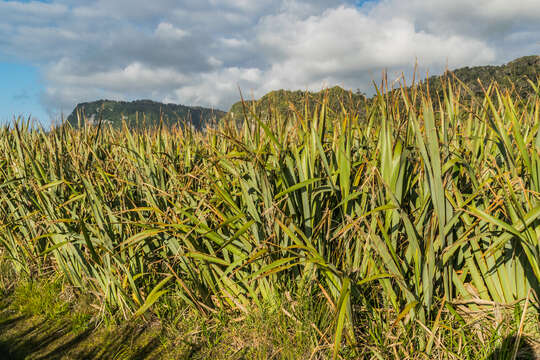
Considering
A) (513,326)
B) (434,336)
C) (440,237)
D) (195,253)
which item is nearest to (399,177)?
(440,237)

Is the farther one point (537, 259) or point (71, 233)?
point (71, 233)

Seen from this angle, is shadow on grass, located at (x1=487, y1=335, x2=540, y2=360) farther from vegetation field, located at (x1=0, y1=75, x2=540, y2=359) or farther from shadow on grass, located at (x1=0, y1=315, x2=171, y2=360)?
shadow on grass, located at (x1=0, y1=315, x2=171, y2=360)

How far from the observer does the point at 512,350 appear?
4.78 feet

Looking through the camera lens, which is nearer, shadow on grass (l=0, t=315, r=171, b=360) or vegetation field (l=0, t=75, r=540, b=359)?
vegetation field (l=0, t=75, r=540, b=359)

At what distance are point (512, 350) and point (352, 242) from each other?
85cm

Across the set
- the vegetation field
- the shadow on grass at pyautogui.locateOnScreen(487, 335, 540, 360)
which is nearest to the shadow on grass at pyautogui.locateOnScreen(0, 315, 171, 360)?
the vegetation field

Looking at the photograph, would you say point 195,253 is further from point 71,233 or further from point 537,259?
point 537,259

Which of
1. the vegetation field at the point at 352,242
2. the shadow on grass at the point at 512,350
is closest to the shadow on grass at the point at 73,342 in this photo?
the vegetation field at the point at 352,242

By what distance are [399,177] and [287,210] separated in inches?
27.5

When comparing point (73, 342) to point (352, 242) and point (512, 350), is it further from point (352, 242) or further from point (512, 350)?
point (512, 350)

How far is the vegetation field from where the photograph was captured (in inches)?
59.8

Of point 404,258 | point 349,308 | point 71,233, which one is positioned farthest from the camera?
point 71,233

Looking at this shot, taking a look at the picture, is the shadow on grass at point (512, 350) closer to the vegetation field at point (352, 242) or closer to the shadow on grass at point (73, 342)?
the vegetation field at point (352, 242)

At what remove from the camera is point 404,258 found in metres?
1.76
